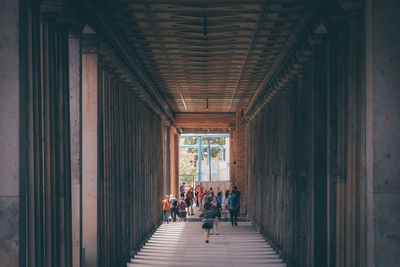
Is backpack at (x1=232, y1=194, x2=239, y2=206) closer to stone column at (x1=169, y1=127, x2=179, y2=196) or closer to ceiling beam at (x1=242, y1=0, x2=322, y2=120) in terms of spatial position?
ceiling beam at (x1=242, y1=0, x2=322, y2=120)

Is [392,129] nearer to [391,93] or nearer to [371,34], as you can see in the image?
[391,93]

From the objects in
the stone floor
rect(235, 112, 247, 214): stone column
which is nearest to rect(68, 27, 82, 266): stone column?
the stone floor

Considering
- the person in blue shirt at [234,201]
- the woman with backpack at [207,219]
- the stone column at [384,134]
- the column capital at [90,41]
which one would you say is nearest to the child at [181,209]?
the person in blue shirt at [234,201]

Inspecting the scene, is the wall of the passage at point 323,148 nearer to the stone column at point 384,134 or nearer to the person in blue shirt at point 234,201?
the stone column at point 384,134

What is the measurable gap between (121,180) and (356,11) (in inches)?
274

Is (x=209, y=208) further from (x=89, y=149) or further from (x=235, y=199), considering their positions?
(x=89, y=149)

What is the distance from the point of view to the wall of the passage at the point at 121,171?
9.65 meters

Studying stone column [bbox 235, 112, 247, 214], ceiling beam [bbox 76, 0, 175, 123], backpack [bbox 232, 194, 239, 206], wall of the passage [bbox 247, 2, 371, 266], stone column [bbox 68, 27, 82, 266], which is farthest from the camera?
stone column [bbox 235, 112, 247, 214]

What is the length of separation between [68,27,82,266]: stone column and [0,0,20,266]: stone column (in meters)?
2.43

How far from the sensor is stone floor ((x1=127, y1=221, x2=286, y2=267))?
12969mm

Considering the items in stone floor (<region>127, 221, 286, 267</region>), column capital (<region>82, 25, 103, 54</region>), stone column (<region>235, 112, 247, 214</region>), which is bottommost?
stone floor (<region>127, 221, 286, 267</region>)

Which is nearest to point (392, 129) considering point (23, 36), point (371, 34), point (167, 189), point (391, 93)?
point (391, 93)

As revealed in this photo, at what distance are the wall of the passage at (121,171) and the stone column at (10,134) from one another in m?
4.18

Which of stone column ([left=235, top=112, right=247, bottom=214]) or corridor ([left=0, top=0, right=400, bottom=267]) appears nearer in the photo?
corridor ([left=0, top=0, right=400, bottom=267])
